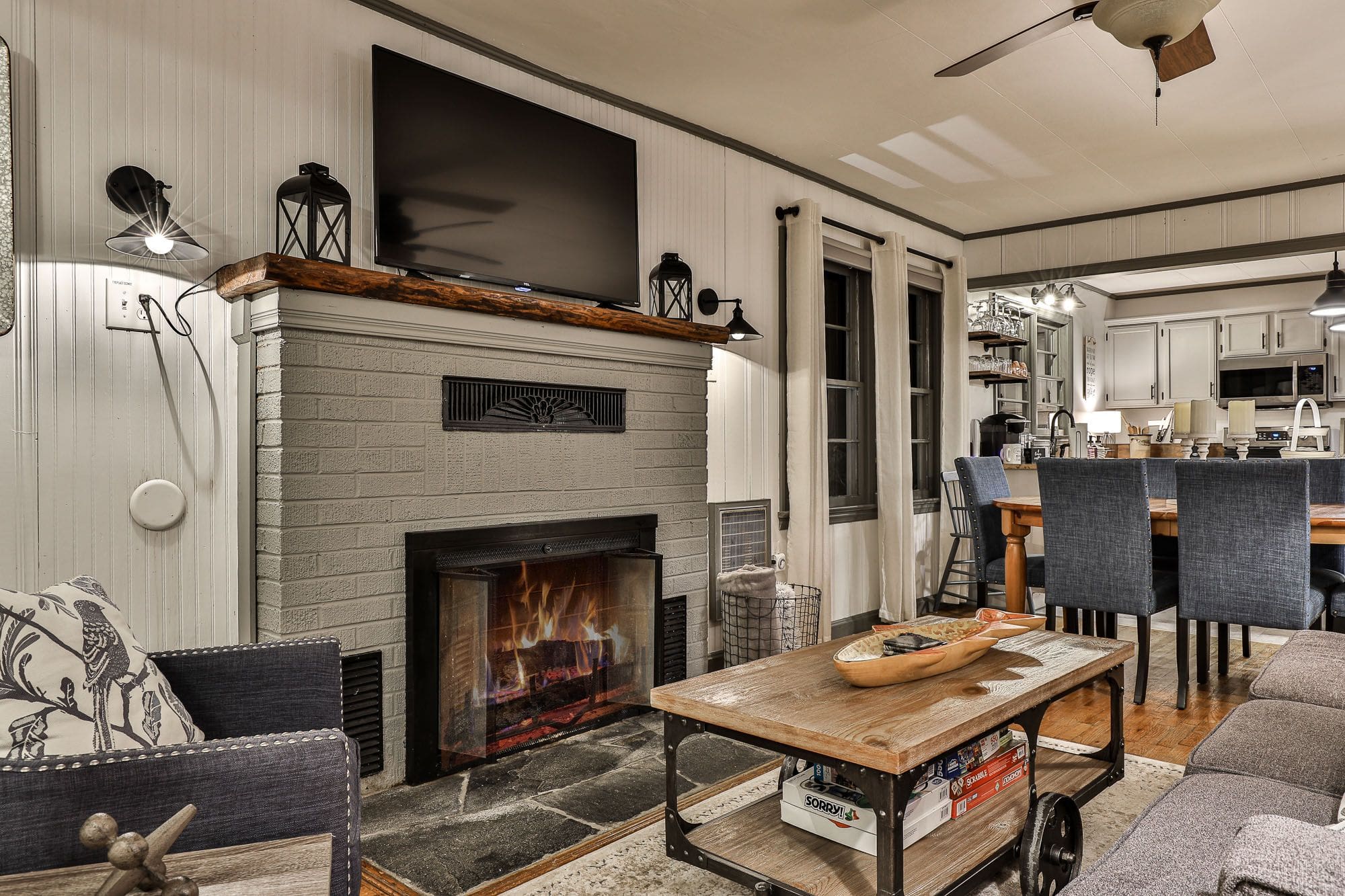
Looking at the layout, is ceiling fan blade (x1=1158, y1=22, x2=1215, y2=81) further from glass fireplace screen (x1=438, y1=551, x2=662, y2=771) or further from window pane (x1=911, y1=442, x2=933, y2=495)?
window pane (x1=911, y1=442, x2=933, y2=495)

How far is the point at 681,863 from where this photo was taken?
2.17 meters

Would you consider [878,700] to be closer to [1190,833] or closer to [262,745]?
[1190,833]

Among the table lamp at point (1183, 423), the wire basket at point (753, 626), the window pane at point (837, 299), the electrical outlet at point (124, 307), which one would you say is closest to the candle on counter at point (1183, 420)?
the table lamp at point (1183, 423)

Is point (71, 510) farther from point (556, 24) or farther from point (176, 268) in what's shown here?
point (556, 24)

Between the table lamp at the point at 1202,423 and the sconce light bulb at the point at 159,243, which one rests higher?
the sconce light bulb at the point at 159,243

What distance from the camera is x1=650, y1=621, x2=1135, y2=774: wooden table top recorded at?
1620 millimetres

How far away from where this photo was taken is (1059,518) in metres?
3.75

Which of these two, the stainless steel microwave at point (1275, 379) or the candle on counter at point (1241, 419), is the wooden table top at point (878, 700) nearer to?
the candle on counter at point (1241, 419)

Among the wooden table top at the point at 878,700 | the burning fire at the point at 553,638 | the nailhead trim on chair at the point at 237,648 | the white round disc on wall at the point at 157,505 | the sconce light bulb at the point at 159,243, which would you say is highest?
the sconce light bulb at the point at 159,243

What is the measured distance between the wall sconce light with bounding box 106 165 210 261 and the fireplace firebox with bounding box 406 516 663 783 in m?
1.03

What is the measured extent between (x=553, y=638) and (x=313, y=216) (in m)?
1.62

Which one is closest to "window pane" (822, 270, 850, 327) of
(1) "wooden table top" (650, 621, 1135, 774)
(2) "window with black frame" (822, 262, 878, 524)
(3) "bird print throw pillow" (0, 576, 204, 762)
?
(2) "window with black frame" (822, 262, 878, 524)

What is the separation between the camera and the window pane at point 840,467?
512 cm

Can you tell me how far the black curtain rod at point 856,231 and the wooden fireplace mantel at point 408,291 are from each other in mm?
1377
